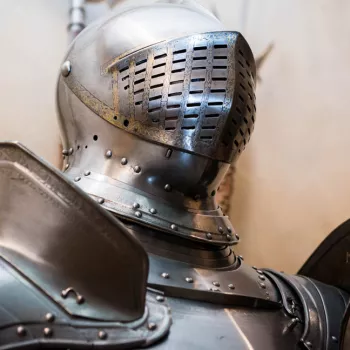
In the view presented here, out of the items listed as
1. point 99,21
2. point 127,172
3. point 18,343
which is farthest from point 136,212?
point 99,21

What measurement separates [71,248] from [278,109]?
1.13m

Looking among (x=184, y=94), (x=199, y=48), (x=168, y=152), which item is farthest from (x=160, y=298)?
(x=199, y=48)

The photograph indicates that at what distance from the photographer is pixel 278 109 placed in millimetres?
1677

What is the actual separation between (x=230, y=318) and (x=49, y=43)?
1.30 metres

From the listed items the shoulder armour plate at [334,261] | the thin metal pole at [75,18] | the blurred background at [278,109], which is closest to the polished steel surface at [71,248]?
the shoulder armour plate at [334,261]

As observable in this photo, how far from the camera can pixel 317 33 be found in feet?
5.22

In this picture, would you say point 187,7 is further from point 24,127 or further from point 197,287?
point 24,127

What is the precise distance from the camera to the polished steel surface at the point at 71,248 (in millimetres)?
706

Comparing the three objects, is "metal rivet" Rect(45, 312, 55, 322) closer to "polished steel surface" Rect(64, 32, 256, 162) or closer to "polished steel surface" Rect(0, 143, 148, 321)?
"polished steel surface" Rect(0, 143, 148, 321)

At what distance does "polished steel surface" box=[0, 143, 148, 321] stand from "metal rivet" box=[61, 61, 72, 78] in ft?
1.31

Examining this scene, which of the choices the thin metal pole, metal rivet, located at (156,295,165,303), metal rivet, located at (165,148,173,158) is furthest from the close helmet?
the thin metal pole

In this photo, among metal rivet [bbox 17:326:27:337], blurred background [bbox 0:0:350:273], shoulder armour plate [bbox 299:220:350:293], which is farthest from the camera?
blurred background [bbox 0:0:350:273]

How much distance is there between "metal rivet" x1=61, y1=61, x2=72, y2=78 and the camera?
109 centimetres

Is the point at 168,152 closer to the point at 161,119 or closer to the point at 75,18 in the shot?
the point at 161,119
